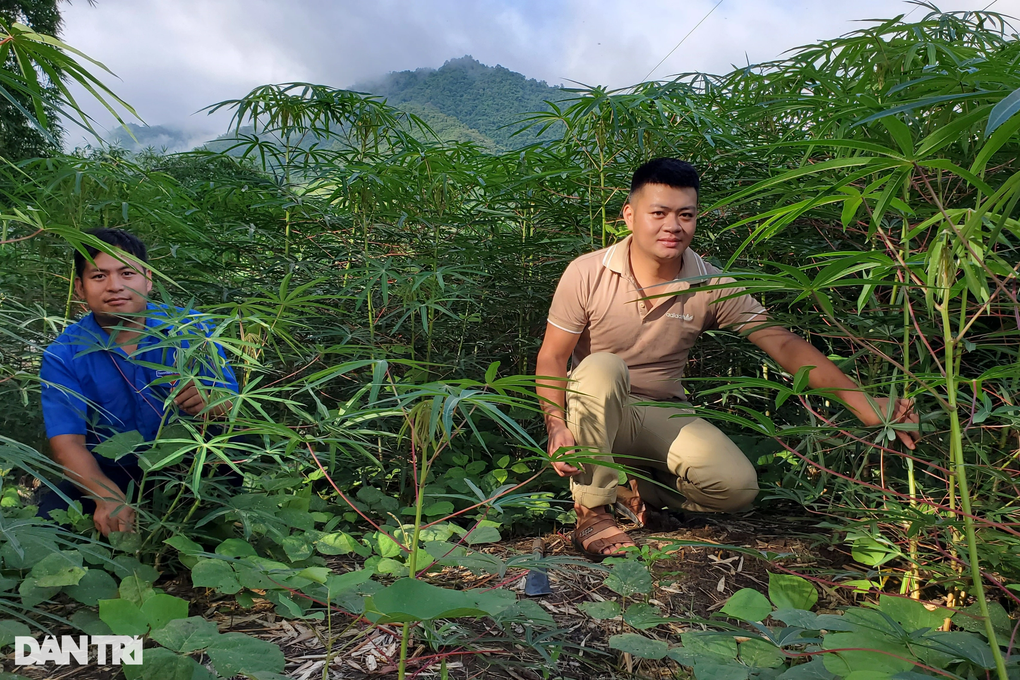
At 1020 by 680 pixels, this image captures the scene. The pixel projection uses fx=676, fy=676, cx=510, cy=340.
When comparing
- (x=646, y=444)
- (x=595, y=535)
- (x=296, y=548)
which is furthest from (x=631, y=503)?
(x=296, y=548)

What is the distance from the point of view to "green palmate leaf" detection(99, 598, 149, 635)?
978mm

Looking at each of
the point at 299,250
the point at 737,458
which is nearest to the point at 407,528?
the point at 737,458

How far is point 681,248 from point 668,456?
592 mm

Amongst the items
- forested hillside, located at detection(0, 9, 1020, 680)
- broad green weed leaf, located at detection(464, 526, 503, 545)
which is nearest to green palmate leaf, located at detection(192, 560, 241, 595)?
forested hillside, located at detection(0, 9, 1020, 680)

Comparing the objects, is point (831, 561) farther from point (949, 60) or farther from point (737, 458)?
point (949, 60)

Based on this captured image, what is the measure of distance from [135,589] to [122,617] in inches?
9.1

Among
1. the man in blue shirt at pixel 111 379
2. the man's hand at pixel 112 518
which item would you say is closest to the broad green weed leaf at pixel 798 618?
the man in blue shirt at pixel 111 379

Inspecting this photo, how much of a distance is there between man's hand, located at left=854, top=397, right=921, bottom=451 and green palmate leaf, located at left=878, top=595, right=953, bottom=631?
31cm

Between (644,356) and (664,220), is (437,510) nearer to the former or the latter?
(644,356)

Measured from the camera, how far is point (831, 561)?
156 centimetres

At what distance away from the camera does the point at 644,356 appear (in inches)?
76.6

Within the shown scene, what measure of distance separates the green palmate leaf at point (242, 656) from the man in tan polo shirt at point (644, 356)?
32.4 inches

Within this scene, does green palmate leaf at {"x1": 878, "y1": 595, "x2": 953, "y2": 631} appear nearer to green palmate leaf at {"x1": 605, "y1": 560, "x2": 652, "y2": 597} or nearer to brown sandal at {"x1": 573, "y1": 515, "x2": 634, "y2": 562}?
green palmate leaf at {"x1": 605, "y1": 560, "x2": 652, "y2": 597}

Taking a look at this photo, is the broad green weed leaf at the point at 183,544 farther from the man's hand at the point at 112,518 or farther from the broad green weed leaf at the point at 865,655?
the broad green weed leaf at the point at 865,655
